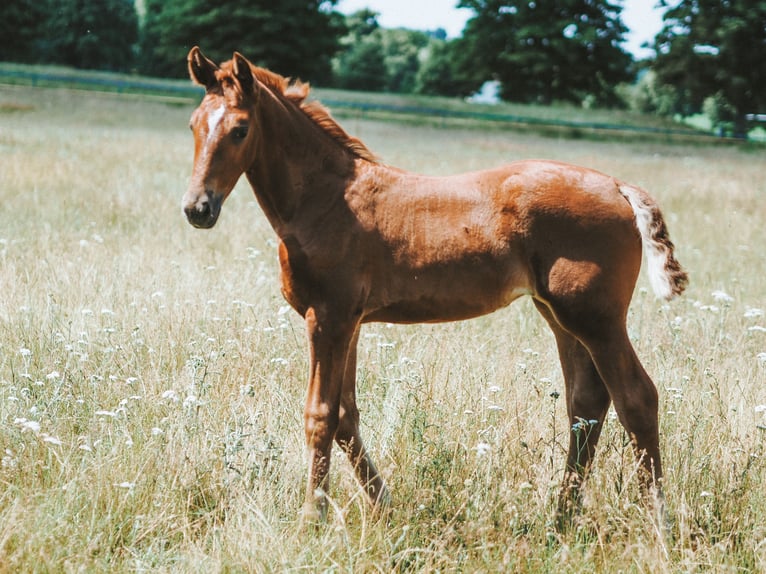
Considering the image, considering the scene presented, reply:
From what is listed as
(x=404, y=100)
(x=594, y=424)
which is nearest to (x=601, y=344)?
(x=594, y=424)

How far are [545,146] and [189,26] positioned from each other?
28855 millimetres

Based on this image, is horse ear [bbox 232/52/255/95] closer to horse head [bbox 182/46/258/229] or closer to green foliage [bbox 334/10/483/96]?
horse head [bbox 182/46/258/229]

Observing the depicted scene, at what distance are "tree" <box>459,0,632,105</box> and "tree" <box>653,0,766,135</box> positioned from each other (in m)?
6.07

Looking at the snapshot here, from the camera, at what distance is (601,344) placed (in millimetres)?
3629

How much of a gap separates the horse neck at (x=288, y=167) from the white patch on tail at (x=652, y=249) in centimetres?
145

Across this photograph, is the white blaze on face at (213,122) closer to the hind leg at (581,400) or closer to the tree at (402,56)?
the hind leg at (581,400)

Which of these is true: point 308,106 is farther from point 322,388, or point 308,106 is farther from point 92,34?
point 92,34

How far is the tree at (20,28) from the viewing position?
46.9 metres

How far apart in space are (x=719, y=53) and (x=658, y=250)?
40042mm

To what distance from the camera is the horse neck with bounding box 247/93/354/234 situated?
3.77m

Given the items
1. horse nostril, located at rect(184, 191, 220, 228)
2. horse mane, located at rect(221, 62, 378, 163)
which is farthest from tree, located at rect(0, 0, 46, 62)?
horse nostril, located at rect(184, 191, 220, 228)

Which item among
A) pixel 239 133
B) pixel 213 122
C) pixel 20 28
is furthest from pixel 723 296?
pixel 20 28

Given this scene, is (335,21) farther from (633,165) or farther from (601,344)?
(601,344)

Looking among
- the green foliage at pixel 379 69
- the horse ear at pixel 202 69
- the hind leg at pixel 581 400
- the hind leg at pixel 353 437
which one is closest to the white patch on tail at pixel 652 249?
the hind leg at pixel 581 400
